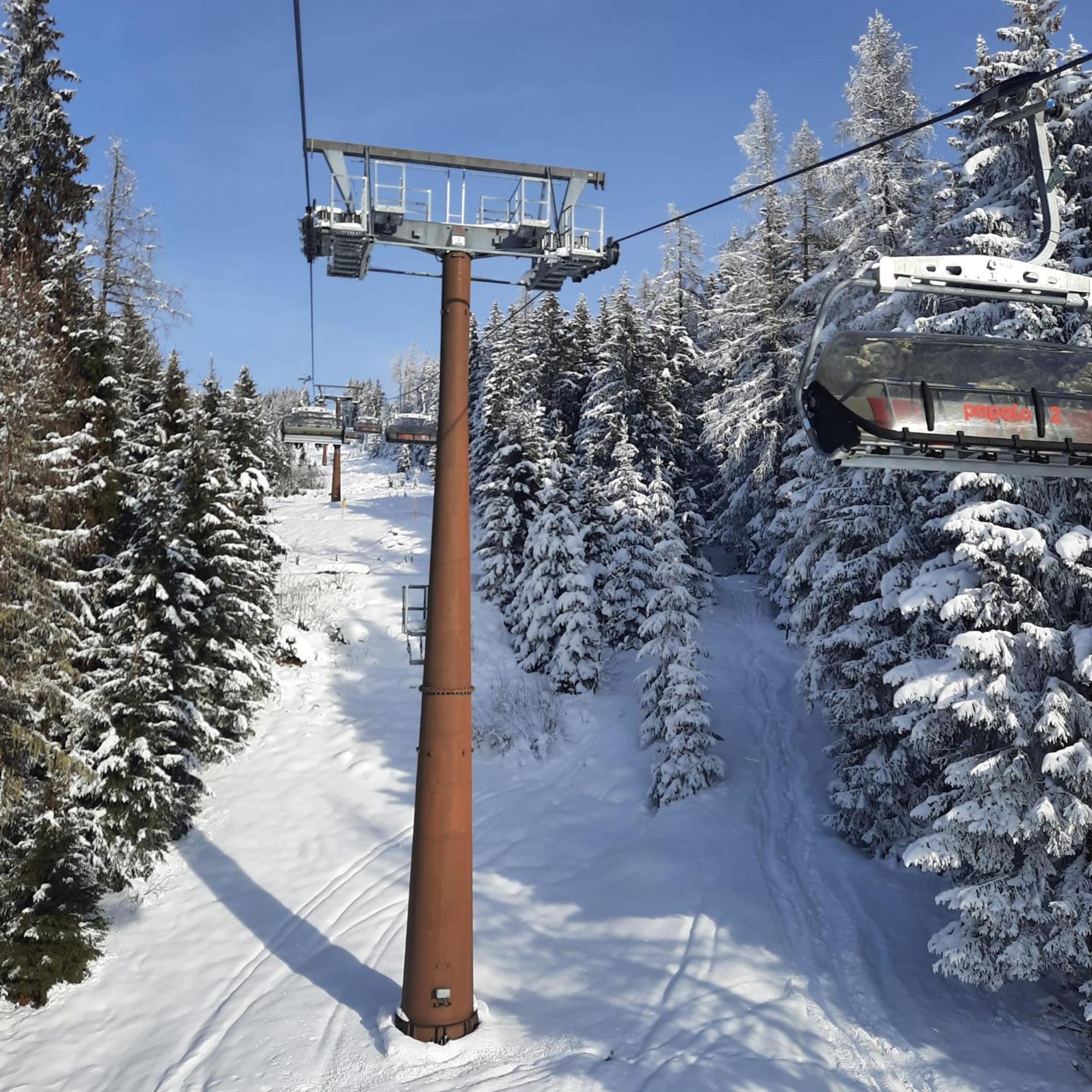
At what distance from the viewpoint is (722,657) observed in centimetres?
2878

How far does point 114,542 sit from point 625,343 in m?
21.0

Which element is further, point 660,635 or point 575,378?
point 575,378

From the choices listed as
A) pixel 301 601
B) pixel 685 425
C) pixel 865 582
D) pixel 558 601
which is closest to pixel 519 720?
pixel 558 601

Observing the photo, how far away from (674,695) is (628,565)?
953cm

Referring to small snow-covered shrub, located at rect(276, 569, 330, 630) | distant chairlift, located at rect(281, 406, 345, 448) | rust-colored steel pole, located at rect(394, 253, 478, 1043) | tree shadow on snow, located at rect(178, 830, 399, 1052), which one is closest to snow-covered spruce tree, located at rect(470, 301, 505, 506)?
distant chairlift, located at rect(281, 406, 345, 448)

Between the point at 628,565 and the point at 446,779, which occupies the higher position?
the point at 628,565

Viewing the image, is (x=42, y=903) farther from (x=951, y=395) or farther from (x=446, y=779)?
(x=951, y=395)

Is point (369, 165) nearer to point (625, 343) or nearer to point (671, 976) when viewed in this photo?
point (671, 976)

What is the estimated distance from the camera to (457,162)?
11.5m

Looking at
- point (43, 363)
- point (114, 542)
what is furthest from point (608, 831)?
point (43, 363)

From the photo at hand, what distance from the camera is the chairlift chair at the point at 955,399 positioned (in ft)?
26.2

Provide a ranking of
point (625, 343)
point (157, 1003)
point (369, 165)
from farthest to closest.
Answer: point (625, 343) → point (157, 1003) → point (369, 165)

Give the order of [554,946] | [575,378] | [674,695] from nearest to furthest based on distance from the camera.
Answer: [554,946] → [674,695] → [575,378]

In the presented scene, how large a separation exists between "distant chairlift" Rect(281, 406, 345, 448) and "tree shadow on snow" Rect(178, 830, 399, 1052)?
2363cm
